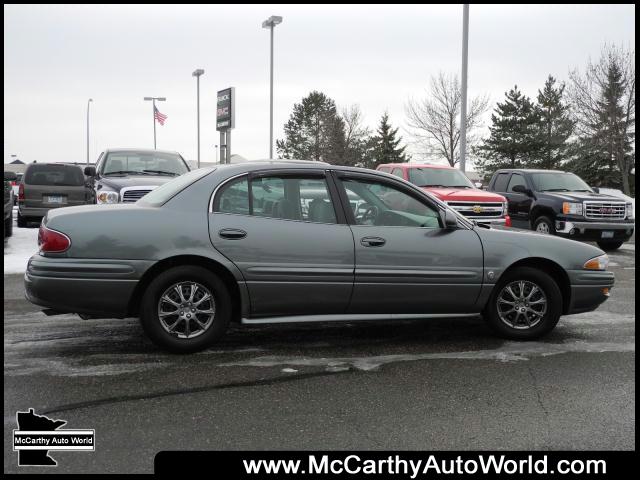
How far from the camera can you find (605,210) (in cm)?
1478

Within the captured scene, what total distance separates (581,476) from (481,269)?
2.79 meters

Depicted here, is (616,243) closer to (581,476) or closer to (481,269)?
(481,269)

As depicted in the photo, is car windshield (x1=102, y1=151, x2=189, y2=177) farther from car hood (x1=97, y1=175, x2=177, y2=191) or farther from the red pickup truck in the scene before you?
the red pickup truck

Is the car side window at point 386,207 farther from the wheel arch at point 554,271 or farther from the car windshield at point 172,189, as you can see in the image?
the car windshield at point 172,189

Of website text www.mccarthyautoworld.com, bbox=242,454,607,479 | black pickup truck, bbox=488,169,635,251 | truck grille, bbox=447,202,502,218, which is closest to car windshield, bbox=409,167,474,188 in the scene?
truck grille, bbox=447,202,502,218

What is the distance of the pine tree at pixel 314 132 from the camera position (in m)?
62.1

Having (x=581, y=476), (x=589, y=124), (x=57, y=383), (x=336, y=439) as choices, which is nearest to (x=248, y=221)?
(x=57, y=383)

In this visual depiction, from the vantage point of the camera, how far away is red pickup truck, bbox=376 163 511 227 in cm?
1349

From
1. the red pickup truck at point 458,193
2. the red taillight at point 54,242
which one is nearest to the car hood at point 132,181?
the red pickup truck at point 458,193

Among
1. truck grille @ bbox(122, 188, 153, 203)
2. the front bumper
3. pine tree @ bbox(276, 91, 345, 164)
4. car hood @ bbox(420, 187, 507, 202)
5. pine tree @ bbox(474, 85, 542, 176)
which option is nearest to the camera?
truck grille @ bbox(122, 188, 153, 203)

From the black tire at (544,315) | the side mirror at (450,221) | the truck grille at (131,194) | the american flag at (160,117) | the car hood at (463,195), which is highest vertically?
the american flag at (160,117)

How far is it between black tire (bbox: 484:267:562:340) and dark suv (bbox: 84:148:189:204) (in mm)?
6206

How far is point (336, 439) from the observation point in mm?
3760

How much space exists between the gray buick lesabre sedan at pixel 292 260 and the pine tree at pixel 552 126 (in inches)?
1920
